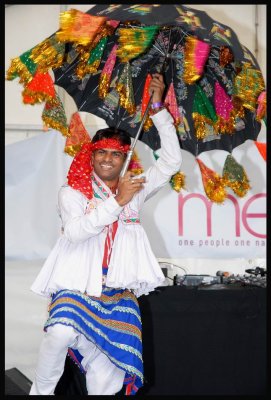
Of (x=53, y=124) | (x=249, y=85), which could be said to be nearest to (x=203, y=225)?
(x=53, y=124)

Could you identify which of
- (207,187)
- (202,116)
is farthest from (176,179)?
(202,116)

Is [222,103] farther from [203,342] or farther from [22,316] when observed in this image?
[22,316]

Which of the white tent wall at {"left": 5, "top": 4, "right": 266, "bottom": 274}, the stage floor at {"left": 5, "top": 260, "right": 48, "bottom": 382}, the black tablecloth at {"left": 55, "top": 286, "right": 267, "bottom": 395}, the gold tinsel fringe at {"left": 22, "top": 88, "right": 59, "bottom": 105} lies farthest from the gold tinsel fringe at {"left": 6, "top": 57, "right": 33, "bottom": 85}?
the stage floor at {"left": 5, "top": 260, "right": 48, "bottom": 382}

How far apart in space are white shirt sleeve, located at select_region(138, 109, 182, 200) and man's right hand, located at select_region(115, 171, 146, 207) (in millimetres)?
377

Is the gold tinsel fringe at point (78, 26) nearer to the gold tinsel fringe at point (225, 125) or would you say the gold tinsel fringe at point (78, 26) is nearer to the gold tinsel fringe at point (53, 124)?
the gold tinsel fringe at point (53, 124)

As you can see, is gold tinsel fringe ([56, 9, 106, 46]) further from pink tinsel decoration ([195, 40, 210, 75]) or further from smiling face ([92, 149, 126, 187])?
smiling face ([92, 149, 126, 187])

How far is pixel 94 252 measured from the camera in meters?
2.88

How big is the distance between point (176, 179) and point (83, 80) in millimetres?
845

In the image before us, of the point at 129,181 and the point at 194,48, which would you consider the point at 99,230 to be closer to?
the point at 129,181

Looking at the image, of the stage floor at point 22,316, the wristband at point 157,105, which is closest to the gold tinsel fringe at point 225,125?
the wristband at point 157,105

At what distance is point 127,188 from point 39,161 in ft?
7.03

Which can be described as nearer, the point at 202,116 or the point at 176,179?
the point at 202,116

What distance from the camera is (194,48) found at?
9.30ft

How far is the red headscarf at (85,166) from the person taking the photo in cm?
295
